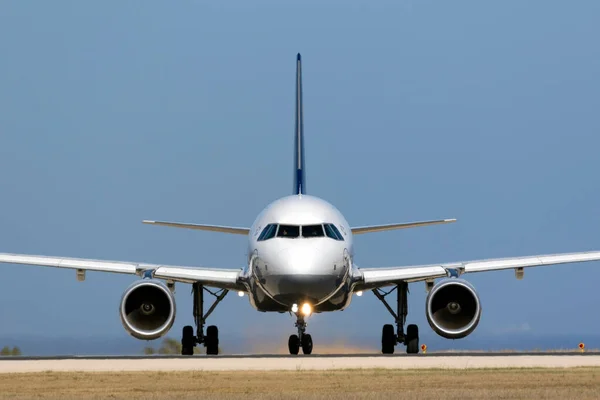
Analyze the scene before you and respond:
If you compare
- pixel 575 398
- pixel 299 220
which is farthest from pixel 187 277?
pixel 575 398

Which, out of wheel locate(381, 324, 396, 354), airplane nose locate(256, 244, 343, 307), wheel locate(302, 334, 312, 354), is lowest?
wheel locate(302, 334, 312, 354)

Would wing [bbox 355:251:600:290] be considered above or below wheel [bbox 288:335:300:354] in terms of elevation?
above

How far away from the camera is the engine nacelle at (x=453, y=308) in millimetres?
33969

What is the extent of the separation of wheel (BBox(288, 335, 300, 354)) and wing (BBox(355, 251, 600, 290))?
7.85ft

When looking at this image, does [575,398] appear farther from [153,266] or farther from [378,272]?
[153,266]

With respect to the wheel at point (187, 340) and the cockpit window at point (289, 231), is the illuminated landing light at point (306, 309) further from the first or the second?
the wheel at point (187, 340)

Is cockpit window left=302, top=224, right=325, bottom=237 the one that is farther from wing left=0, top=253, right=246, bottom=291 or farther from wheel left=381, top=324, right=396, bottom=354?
wheel left=381, top=324, right=396, bottom=354

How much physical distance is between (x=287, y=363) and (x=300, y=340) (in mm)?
5820

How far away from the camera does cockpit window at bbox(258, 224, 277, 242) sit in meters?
33.0

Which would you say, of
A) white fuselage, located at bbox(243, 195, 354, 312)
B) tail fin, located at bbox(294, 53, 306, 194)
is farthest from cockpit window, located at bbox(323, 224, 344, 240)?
tail fin, located at bbox(294, 53, 306, 194)

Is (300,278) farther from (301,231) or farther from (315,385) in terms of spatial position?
(315,385)

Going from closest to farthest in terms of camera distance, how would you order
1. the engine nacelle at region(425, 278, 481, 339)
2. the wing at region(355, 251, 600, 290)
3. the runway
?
the runway → the engine nacelle at region(425, 278, 481, 339) → the wing at region(355, 251, 600, 290)

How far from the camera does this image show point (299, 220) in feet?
108

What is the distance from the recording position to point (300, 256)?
31984 millimetres
